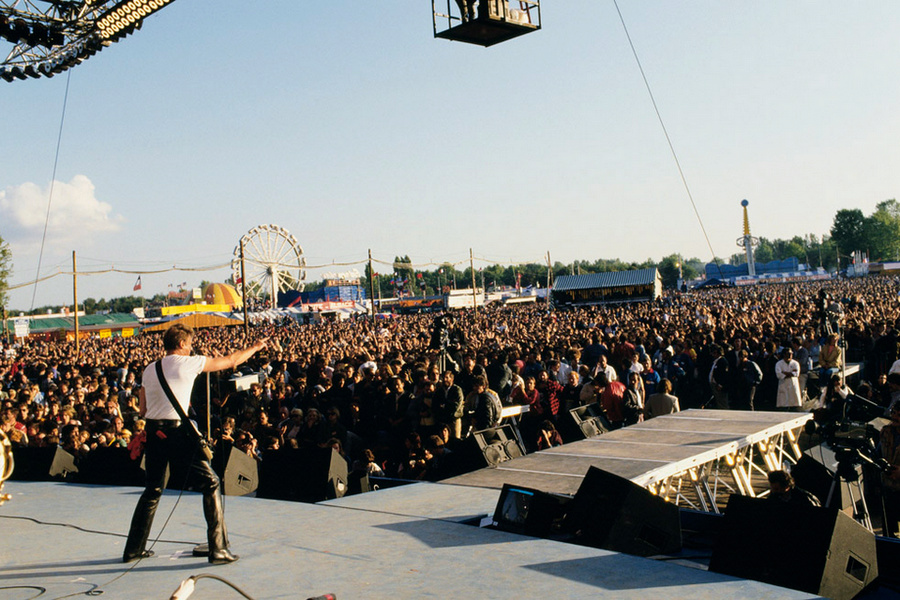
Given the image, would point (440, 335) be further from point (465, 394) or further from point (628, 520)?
point (628, 520)

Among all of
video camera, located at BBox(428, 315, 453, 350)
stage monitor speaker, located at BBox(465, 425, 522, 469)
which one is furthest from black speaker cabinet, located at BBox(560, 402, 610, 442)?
video camera, located at BBox(428, 315, 453, 350)

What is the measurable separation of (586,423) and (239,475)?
13.5 feet

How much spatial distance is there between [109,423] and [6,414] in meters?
1.61

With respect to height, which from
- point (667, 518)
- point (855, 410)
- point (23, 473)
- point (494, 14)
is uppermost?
point (494, 14)

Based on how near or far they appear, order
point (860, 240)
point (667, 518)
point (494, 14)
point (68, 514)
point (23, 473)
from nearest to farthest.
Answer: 1. point (667, 518)
2. point (68, 514)
3. point (494, 14)
4. point (23, 473)
5. point (860, 240)

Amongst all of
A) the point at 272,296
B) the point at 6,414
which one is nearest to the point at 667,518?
the point at 6,414

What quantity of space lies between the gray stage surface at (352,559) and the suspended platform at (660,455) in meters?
0.54

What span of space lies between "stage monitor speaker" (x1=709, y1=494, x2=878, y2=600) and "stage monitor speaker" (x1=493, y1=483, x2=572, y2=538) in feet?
3.92

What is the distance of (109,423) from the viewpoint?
1047cm

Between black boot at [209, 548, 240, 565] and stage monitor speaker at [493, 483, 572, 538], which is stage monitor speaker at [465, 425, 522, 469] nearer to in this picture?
stage monitor speaker at [493, 483, 572, 538]

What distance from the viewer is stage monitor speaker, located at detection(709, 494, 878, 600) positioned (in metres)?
3.50

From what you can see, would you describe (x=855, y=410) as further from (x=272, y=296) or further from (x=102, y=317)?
(x=102, y=317)

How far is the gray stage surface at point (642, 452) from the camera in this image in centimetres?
557

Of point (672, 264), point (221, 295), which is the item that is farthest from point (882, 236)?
point (221, 295)
